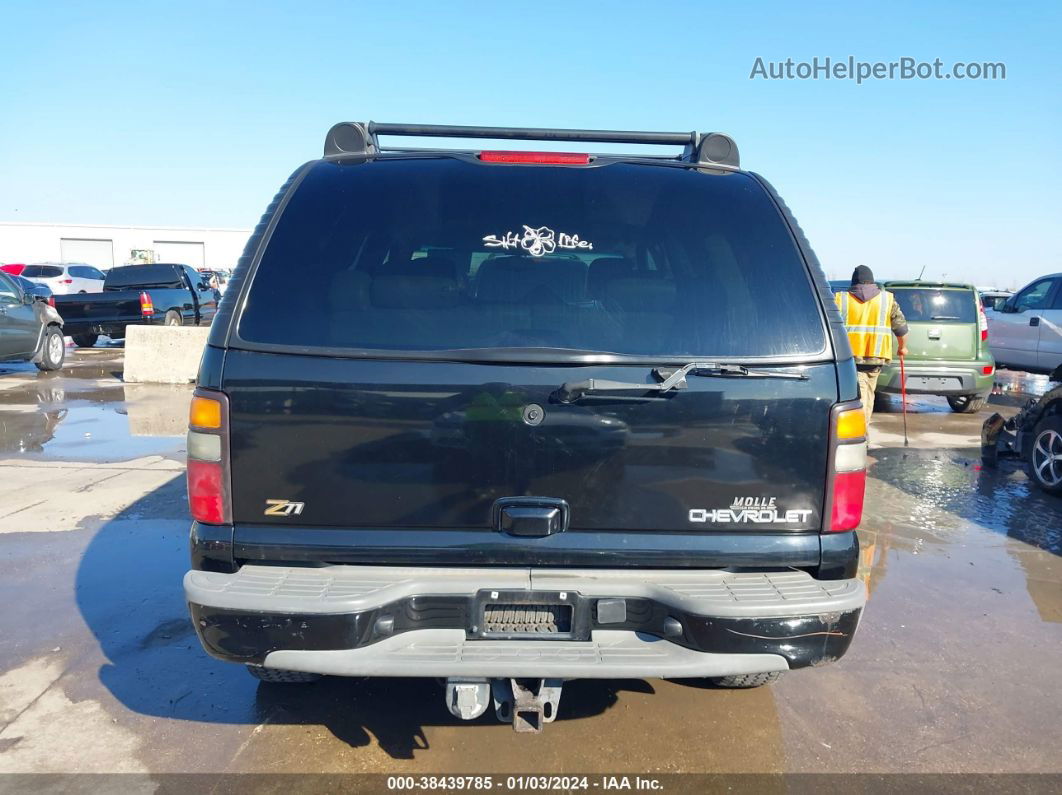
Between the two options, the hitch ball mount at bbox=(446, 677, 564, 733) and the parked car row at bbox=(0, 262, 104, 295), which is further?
the parked car row at bbox=(0, 262, 104, 295)

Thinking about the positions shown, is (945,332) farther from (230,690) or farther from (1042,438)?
(230,690)

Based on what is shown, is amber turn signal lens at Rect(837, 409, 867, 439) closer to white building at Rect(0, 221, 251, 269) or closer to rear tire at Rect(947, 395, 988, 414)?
rear tire at Rect(947, 395, 988, 414)

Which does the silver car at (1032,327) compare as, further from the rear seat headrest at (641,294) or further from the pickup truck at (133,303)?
the pickup truck at (133,303)

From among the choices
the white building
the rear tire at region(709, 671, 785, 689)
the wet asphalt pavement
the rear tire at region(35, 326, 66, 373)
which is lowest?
the wet asphalt pavement

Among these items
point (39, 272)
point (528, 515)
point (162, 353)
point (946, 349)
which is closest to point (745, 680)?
point (528, 515)

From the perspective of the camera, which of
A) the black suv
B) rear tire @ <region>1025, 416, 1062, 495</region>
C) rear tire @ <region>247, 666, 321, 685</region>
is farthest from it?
rear tire @ <region>1025, 416, 1062, 495</region>

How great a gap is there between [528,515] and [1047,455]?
20.2 ft

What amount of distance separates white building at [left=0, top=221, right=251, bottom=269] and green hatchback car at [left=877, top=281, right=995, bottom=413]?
5565cm

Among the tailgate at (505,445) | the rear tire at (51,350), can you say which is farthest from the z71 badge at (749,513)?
the rear tire at (51,350)

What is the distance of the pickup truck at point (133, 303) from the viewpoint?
16344mm

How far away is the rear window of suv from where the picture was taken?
100 inches

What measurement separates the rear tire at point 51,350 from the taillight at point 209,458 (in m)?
13.0

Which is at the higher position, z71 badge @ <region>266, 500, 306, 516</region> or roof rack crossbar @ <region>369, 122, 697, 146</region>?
roof rack crossbar @ <region>369, 122, 697, 146</region>

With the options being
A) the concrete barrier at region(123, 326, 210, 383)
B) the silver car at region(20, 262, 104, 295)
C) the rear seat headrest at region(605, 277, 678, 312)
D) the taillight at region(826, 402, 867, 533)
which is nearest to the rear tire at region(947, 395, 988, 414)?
the taillight at region(826, 402, 867, 533)
